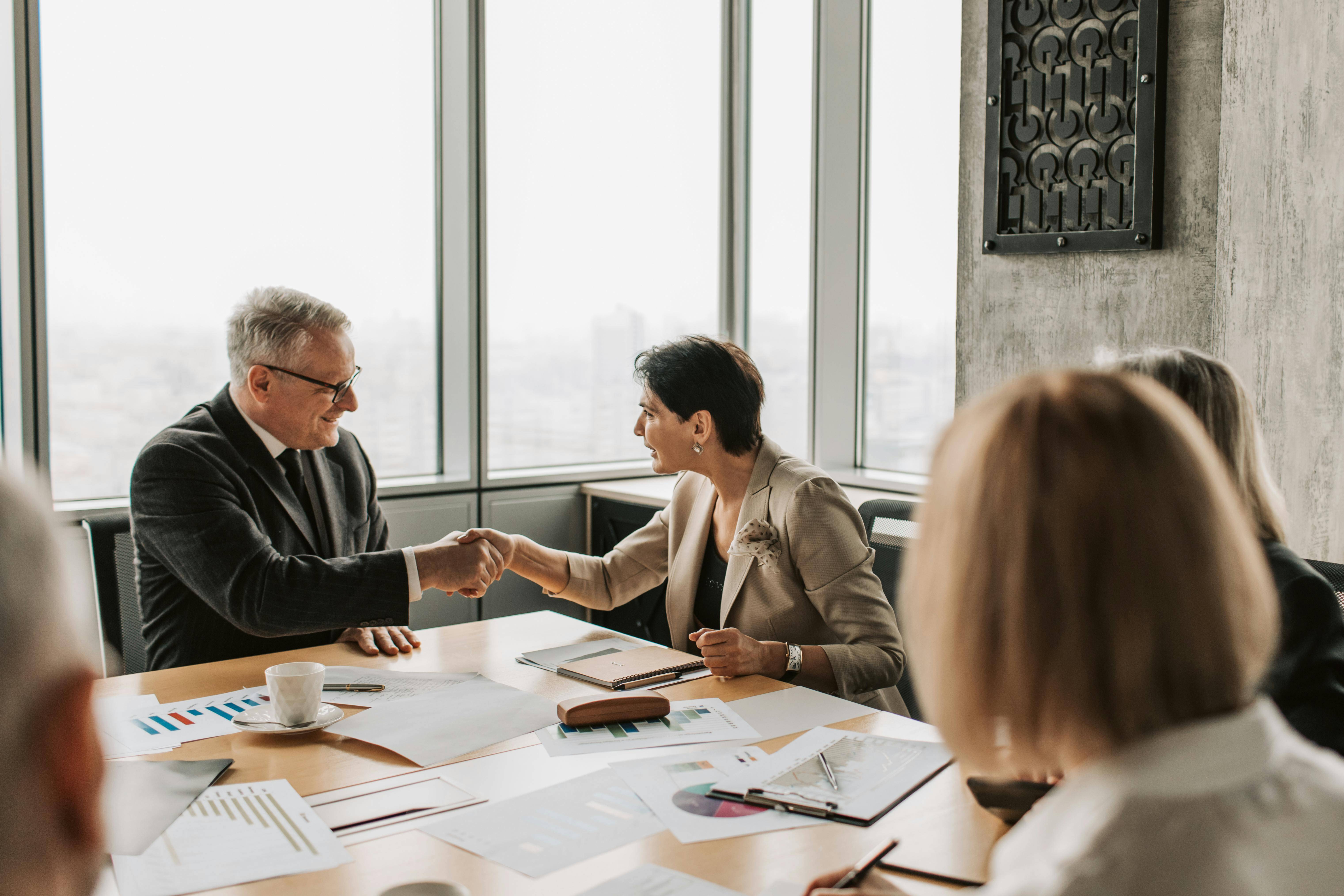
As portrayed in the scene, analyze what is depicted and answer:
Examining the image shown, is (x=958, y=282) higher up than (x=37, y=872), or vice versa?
(x=958, y=282)

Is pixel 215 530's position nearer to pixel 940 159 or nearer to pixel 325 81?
pixel 325 81

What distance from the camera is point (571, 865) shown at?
3.89 feet

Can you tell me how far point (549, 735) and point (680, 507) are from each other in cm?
109

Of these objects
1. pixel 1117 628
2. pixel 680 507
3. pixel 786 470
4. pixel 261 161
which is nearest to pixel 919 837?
pixel 1117 628

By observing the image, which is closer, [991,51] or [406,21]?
[991,51]

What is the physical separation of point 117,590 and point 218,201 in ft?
4.62

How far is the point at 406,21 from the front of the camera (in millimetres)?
3703

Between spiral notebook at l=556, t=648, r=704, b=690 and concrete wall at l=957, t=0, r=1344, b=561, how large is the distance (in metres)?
1.75

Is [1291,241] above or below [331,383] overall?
above

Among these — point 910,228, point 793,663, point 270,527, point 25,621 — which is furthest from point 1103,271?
point 25,621

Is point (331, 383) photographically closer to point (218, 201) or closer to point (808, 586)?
point (808, 586)

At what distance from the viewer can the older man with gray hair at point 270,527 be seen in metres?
2.14

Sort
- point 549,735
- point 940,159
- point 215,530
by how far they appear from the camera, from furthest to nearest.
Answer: point 940,159
point 215,530
point 549,735

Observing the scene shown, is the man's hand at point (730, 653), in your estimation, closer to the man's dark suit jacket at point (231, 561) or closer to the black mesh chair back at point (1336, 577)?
the man's dark suit jacket at point (231, 561)
